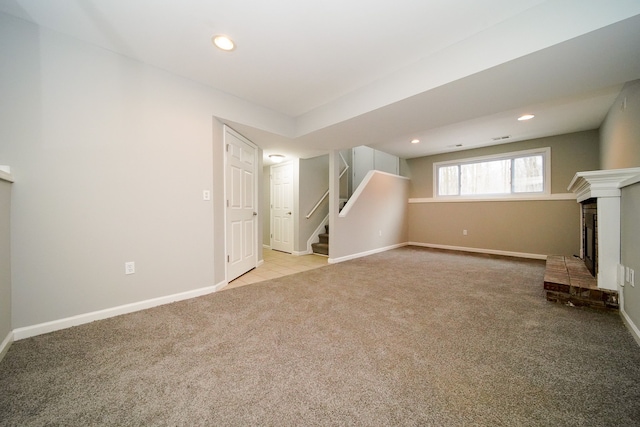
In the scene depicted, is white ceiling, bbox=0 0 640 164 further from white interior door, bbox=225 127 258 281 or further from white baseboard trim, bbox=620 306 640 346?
white baseboard trim, bbox=620 306 640 346

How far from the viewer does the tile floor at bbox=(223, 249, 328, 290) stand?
3.17 m

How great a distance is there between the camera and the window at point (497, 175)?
449 cm

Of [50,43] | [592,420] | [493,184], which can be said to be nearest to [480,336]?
[592,420]

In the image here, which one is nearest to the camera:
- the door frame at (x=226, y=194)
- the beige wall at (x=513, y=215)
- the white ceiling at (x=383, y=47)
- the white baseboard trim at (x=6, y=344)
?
the white baseboard trim at (x=6, y=344)

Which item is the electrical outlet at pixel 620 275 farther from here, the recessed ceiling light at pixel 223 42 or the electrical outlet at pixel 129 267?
the electrical outlet at pixel 129 267

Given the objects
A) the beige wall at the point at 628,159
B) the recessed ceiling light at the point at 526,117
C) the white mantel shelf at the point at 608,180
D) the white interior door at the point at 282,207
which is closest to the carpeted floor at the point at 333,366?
the beige wall at the point at 628,159

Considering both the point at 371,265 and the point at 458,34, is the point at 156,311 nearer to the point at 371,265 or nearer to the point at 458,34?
the point at 371,265

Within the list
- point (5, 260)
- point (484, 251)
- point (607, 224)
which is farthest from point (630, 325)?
point (5, 260)

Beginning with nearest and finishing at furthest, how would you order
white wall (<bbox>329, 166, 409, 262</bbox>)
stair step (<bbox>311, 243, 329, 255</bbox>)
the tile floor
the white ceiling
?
the white ceiling < the tile floor < white wall (<bbox>329, 166, 409, 262</bbox>) < stair step (<bbox>311, 243, 329, 255</bbox>)

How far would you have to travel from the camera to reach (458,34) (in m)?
1.86

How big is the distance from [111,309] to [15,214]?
3.27 ft

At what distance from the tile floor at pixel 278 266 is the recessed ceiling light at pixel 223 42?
254 cm

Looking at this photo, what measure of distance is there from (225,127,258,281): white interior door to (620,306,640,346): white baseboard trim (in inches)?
146

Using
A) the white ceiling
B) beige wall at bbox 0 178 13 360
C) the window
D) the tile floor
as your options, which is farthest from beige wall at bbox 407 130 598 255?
beige wall at bbox 0 178 13 360
